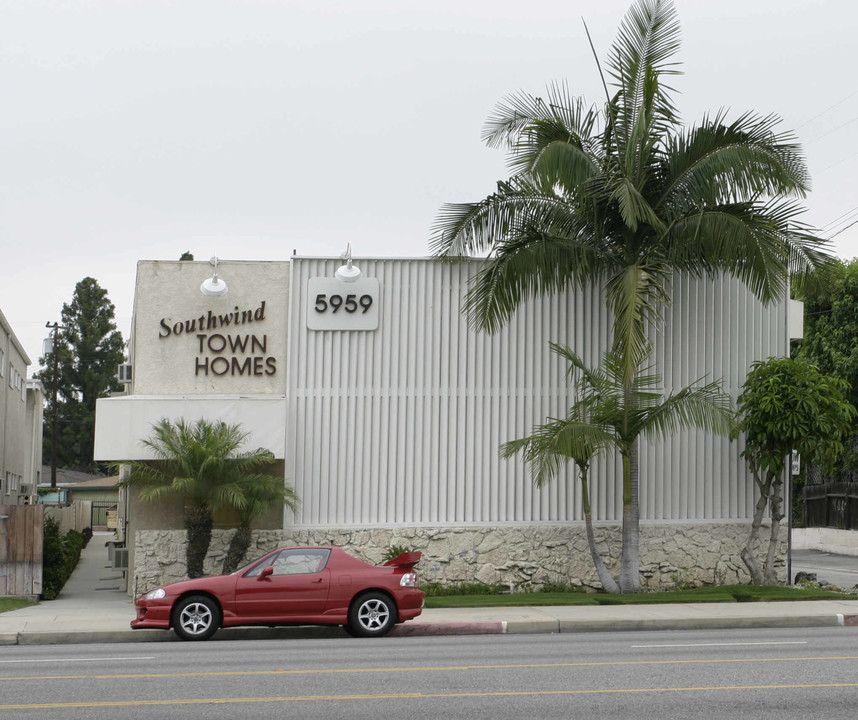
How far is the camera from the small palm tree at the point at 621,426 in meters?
20.2

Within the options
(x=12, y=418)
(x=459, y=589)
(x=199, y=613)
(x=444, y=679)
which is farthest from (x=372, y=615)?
(x=12, y=418)

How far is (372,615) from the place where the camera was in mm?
15891

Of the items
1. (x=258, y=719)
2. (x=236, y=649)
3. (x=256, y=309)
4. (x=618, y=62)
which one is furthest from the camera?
(x=256, y=309)

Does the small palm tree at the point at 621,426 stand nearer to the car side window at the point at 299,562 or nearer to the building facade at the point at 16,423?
the car side window at the point at 299,562

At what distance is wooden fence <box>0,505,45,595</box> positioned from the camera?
70.8ft

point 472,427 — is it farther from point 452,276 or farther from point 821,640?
point 821,640

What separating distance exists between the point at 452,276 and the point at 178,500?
6.85m

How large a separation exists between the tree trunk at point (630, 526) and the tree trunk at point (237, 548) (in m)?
6.98

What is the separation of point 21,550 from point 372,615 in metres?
9.20

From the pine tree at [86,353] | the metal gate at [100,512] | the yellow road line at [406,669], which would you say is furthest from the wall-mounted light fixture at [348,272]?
the pine tree at [86,353]

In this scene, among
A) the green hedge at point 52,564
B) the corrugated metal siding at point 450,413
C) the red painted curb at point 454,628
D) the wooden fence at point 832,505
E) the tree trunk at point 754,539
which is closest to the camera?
the red painted curb at point 454,628

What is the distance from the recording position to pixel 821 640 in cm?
1470

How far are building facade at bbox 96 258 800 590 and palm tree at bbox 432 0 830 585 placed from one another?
1.16 m

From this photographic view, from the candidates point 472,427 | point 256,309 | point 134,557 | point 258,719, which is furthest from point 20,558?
point 258,719
